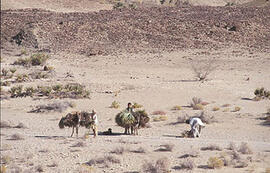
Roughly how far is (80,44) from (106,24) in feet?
17.3

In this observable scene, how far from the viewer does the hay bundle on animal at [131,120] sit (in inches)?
736

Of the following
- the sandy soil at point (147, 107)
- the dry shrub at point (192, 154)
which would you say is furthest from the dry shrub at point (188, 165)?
the dry shrub at point (192, 154)

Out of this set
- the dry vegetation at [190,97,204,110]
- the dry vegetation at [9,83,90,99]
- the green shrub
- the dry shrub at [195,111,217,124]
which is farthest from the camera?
the green shrub

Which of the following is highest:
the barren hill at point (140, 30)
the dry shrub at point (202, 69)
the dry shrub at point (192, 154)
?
the barren hill at point (140, 30)

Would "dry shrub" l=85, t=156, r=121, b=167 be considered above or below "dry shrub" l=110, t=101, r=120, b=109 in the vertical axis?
below

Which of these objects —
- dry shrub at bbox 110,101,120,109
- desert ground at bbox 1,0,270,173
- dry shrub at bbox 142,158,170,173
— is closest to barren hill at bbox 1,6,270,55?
desert ground at bbox 1,0,270,173

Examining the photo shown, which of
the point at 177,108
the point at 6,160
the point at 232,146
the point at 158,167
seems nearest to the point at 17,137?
the point at 6,160

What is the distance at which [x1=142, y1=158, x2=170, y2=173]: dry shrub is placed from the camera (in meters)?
14.2

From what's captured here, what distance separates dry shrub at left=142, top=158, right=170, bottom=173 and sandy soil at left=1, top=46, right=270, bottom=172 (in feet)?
1.31

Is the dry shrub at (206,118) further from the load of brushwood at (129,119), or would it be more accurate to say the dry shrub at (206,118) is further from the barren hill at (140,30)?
the barren hill at (140,30)

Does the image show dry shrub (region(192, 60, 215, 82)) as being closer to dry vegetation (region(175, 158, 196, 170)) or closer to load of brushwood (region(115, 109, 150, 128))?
load of brushwood (region(115, 109, 150, 128))

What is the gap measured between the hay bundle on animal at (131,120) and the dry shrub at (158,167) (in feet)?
13.9

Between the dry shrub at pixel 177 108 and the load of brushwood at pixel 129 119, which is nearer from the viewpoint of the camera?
the load of brushwood at pixel 129 119

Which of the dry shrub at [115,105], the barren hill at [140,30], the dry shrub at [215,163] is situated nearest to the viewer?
the dry shrub at [215,163]
